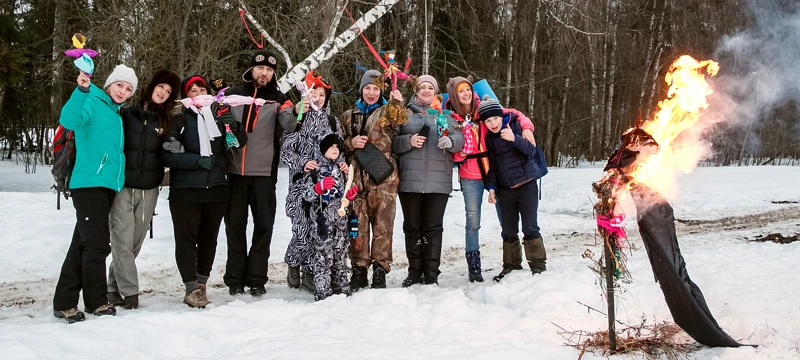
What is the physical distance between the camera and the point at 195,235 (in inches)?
211

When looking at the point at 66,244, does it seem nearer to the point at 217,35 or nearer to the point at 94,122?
the point at 94,122

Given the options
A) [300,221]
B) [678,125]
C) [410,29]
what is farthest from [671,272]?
[410,29]

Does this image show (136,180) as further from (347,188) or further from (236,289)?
(347,188)

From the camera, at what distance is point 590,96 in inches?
1005

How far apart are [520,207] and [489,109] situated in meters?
1.04

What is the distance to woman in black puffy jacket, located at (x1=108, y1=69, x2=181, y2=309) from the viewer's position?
5.10m

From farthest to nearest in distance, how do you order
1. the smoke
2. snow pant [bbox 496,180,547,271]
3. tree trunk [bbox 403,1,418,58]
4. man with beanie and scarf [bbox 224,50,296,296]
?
1. tree trunk [bbox 403,1,418,58]
2. the smoke
3. snow pant [bbox 496,180,547,271]
4. man with beanie and scarf [bbox 224,50,296,296]

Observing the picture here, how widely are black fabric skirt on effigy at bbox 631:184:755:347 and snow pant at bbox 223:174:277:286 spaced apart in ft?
10.7

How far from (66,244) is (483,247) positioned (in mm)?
5403

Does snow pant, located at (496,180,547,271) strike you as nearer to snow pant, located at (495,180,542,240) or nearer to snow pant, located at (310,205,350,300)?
snow pant, located at (495,180,542,240)

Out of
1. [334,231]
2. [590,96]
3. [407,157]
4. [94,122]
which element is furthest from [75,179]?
[590,96]

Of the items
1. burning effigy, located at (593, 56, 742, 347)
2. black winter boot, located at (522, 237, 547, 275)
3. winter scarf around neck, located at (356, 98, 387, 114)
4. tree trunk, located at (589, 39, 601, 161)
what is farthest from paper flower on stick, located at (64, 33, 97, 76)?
tree trunk, located at (589, 39, 601, 161)

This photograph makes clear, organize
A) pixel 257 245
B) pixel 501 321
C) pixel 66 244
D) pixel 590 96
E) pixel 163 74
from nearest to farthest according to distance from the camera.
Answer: pixel 501 321 → pixel 163 74 → pixel 257 245 → pixel 66 244 → pixel 590 96

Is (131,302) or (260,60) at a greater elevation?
(260,60)
